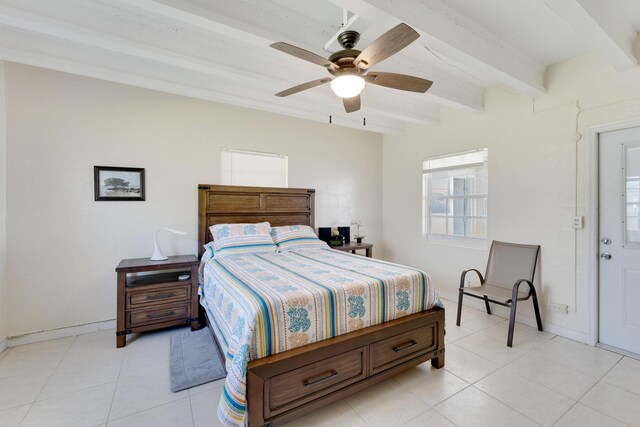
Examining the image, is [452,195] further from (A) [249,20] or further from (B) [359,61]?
(A) [249,20]

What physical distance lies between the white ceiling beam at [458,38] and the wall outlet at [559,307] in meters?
2.28

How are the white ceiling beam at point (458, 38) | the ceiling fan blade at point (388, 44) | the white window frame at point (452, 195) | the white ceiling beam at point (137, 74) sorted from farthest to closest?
the white window frame at point (452, 195)
the white ceiling beam at point (137, 74)
the white ceiling beam at point (458, 38)
the ceiling fan blade at point (388, 44)

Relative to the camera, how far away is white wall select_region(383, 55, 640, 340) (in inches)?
111

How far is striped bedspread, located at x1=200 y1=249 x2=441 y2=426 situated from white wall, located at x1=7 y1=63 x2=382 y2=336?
1.22 m

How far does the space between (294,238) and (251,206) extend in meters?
0.76

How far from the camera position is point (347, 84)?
2.05m

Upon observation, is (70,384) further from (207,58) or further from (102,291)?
(207,58)

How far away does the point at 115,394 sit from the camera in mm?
2100

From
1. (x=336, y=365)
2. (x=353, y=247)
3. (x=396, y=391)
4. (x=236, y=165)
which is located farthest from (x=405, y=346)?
(x=236, y=165)

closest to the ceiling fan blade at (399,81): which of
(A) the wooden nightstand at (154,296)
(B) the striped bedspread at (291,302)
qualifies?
(B) the striped bedspread at (291,302)

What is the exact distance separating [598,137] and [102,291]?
5.38m

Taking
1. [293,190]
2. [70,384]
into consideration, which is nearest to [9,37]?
[70,384]

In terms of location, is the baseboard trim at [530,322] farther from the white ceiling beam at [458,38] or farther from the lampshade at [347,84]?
the lampshade at [347,84]

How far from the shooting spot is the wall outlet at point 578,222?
9.42 ft
